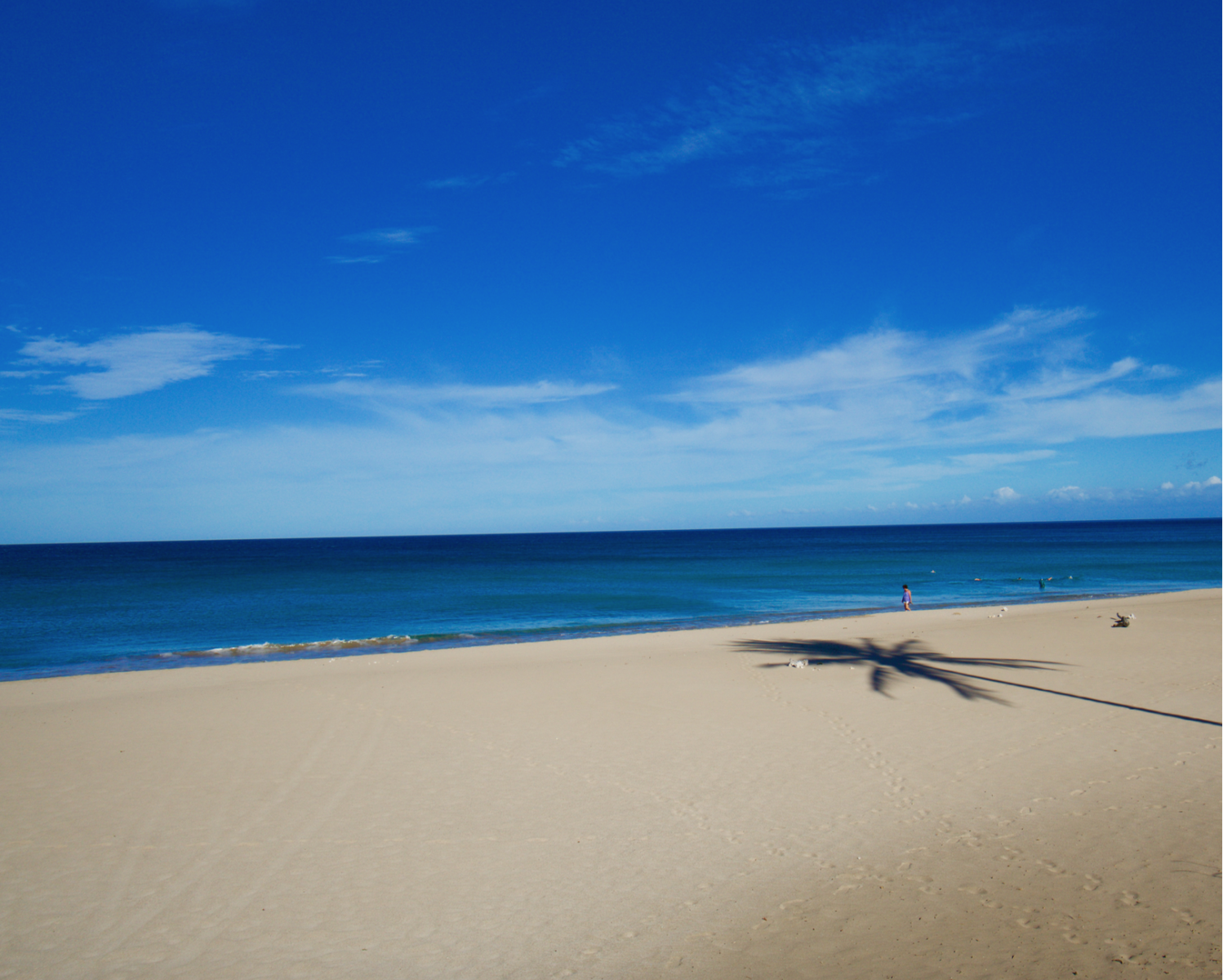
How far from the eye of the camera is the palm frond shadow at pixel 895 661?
15.6 metres

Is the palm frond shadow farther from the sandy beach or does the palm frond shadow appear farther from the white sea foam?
the white sea foam

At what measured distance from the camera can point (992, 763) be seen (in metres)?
10.4

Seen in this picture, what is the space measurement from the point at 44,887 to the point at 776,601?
35557mm

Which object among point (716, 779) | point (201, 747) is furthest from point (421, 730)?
point (716, 779)

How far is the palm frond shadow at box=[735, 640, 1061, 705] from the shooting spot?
15.6m

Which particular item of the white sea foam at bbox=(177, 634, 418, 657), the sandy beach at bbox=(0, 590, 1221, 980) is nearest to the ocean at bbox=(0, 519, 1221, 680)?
the white sea foam at bbox=(177, 634, 418, 657)

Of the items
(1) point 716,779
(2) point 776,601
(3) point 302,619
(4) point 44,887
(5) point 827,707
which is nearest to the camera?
(4) point 44,887

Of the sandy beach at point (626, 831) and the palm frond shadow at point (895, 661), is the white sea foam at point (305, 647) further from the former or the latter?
the palm frond shadow at point (895, 661)

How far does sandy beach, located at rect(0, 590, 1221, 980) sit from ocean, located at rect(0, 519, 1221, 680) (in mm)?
11282

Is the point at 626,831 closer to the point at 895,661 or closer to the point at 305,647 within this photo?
the point at 895,661

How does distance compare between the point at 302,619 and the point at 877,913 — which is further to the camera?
the point at 302,619

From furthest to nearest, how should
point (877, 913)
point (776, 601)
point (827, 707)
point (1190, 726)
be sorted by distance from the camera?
point (776, 601) < point (827, 707) < point (1190, 726) < point (877, 913)

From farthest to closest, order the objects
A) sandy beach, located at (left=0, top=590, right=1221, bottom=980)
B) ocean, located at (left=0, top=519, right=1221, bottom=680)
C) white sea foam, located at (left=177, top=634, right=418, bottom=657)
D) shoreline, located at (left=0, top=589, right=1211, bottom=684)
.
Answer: ocean, located at (left=0, top=519, right=1221, bottom=680) < white sea foam, located at (left=177, top=634, right=418, bottom=657) < shoreline, located at (left=0, top=589, right=1211, bottom=684) < sandy beach, located at (left=0, top=590, right=1221, bottom=980)

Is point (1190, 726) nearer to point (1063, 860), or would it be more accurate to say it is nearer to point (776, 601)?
point (1063, 860)
